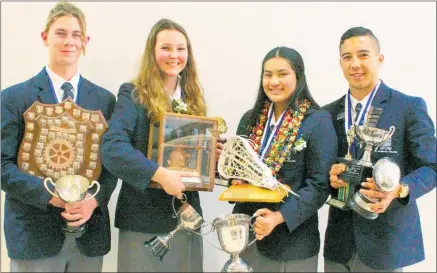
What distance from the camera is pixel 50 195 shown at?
1.81 metres

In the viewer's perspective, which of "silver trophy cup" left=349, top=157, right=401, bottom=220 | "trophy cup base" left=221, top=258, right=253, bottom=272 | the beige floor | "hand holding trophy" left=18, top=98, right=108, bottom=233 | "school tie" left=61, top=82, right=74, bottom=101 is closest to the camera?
"silver trophy cup" left=349, top=157, right=401, bottom=220

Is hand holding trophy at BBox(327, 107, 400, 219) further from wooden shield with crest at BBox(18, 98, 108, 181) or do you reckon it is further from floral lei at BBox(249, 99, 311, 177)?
wooden shield with crest at BBox(18, 98, 108, 181)

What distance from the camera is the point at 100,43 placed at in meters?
2.62

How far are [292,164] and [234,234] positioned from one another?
367 mm

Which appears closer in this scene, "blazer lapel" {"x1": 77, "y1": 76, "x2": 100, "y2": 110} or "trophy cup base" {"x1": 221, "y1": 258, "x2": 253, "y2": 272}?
"trophy cup base" {"x1": 221, "y1": 258, "x2": 253, "y2": 272}

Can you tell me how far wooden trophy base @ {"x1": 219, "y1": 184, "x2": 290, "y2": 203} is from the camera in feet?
5.65

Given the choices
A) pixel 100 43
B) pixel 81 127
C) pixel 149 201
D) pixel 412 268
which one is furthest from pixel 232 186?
pixel 412 268

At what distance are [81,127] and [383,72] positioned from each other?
170cm

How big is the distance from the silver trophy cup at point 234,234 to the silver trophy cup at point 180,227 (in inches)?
3.4

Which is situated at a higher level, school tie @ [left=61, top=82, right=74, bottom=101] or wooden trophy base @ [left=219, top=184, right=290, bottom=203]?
school tie @ [left=61, top=82, right=74, bottom=101]

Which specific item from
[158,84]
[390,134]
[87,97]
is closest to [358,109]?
[390,134]

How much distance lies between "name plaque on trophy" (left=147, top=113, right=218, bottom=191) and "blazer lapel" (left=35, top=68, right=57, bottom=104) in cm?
45

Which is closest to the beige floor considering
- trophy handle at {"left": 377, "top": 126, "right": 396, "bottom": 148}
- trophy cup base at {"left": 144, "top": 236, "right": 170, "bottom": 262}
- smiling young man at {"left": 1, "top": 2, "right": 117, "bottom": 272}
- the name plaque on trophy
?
smiling young man at {"left": 1, "top": 2, "right": 117, "bottom": 272}

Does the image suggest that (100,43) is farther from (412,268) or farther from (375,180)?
(412,268)
